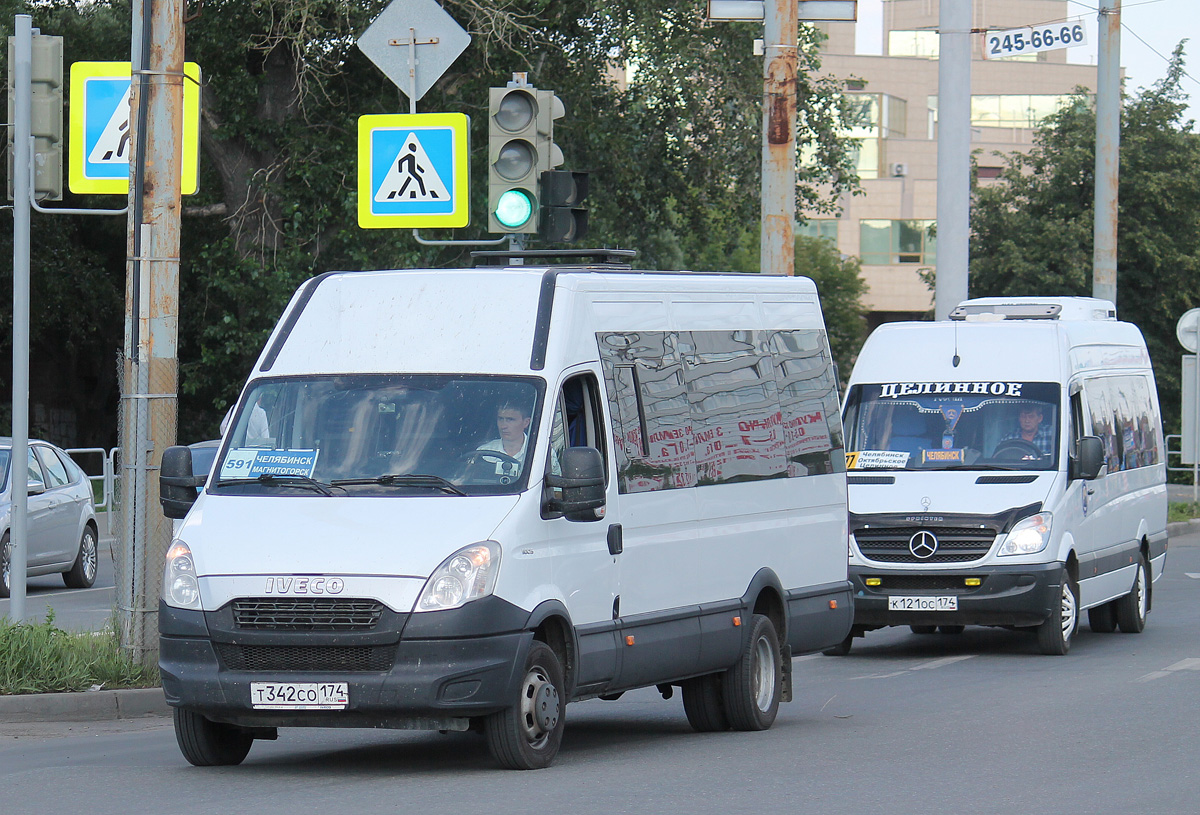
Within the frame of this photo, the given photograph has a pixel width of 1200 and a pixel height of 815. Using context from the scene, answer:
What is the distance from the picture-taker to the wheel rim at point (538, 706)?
8344 millimetres

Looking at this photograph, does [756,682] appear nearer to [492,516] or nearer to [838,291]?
[492,516]

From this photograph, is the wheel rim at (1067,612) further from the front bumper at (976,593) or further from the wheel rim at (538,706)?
the wheel rim at (538,706)

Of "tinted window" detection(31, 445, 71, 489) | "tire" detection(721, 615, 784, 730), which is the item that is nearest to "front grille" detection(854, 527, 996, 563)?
"tire" detection(721, 615, 784, 730)

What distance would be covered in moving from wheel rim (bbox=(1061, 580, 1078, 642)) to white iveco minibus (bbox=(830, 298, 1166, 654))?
0.01m

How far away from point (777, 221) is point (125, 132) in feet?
19.5

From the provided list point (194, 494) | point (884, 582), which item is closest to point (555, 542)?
point (194, 494)

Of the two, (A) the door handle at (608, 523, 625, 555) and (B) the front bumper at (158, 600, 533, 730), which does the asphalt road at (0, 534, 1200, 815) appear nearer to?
(B) the front bumper at (158, 600, 533, 730)

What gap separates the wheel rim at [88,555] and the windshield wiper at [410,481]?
12380 millimetres

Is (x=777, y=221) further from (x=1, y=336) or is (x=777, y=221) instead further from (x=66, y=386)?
(x=66, y=386)

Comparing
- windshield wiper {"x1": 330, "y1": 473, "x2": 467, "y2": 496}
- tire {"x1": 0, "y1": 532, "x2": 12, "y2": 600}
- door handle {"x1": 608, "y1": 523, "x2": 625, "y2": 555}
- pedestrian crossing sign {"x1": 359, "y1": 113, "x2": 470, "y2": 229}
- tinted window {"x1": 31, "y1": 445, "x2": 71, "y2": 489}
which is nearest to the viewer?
windshield wiper {"x1": 330, "y1": 473, "x2": 467, "y2": 496}

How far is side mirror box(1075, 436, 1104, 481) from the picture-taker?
14.2 m

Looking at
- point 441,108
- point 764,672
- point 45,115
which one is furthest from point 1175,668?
point 441,108

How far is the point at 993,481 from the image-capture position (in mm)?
14234

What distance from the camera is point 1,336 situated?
39438 millimetres
